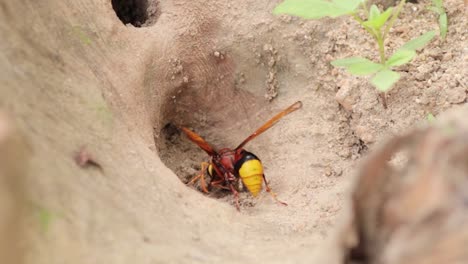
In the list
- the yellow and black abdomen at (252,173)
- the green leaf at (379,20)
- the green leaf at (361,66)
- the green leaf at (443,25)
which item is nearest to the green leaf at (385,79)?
the green leaf at (361,66)

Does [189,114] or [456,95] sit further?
[189,114]

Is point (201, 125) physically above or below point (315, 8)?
below

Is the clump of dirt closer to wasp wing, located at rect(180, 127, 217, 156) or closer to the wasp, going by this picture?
the wasp

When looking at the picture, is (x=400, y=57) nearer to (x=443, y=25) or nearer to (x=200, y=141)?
(x=443, y=25)

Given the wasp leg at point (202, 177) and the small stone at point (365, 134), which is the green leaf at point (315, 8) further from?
the wasp leg at point (202, 177)

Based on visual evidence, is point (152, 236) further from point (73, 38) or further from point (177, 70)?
point (177, 70)

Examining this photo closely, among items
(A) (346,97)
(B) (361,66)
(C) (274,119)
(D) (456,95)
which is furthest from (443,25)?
(C) (274,119)

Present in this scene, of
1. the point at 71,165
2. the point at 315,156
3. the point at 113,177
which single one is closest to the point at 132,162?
the point at 113,177
